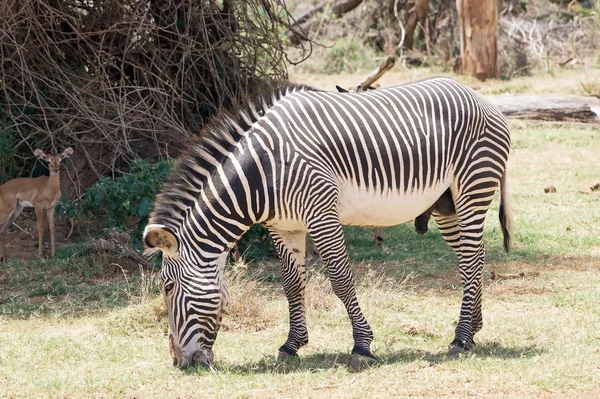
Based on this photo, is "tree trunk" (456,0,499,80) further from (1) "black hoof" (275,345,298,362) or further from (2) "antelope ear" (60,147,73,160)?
(1) "black hoof" (275,345,298,362)

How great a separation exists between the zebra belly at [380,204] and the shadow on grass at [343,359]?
0.90m

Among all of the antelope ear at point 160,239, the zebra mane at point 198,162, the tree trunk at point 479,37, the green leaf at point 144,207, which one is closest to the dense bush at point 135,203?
the green leaf at point 144,207

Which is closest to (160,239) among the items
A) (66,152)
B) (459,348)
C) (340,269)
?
(340,269)

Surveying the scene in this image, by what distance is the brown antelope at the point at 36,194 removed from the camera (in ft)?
33.1

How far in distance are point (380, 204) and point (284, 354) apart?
1.19 m

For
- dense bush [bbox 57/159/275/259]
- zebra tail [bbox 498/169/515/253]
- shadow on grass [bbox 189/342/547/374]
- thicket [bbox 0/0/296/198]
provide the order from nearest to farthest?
shadow on grass [bbox 189/342/547/374], zebra tail [bbox 498/169/515/253], dense bush [bbox 57/159/275/259], thicket [bbox 0/0/296/198]

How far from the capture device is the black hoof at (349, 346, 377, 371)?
18.6 ft

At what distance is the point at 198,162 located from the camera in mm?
5723

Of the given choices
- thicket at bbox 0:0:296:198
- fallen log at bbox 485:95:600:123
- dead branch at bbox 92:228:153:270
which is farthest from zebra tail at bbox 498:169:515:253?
fallen log at bbox 485:95:600:123

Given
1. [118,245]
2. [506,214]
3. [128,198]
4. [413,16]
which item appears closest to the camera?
[506,214]

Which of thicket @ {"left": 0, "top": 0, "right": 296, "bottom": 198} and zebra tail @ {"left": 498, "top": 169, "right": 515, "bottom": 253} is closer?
zebra tail @ {"left": 498, "top": 169, "right": 515, "bottom": 253}

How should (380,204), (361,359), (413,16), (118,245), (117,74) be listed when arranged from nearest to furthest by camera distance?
(361,359) → (380,204) → (118,245) → (117,74) → (413,16)

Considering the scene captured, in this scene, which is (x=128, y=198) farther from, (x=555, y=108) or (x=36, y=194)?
(x=555, y=108)

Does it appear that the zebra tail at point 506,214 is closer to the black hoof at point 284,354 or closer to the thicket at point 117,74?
the black hoof at point 284,354
